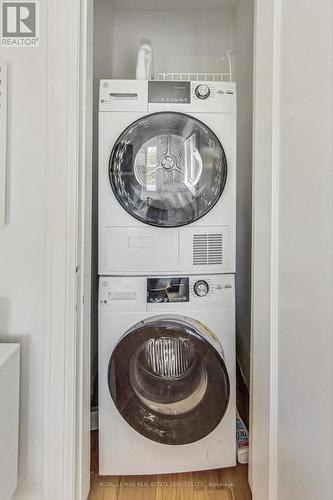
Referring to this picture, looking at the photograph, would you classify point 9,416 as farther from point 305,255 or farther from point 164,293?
point 305,255

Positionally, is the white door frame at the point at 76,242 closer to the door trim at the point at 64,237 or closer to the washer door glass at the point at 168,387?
the door trim at the point at 64,237

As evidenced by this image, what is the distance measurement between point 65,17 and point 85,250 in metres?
0.80

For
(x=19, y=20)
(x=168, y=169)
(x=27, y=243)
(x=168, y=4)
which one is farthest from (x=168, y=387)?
(x=168, y=4)

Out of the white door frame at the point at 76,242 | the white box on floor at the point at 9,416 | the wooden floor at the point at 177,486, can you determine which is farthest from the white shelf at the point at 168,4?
the wooden floor at the point at 177,486

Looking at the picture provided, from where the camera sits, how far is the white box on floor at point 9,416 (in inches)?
39.7

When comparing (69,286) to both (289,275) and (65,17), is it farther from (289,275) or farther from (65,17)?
(65,17)

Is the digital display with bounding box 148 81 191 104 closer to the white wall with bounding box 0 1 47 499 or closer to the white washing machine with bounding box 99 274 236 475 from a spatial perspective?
the white wall with bounding box 0 1 47 499

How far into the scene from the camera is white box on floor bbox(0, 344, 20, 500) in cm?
101

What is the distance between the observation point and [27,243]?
1.18 metres

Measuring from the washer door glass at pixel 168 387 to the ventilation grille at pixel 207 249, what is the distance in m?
0.28

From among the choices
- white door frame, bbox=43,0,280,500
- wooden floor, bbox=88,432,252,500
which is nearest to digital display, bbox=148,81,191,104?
white door frame, bbox=43,0,280,500

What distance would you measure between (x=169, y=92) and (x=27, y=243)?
2.80ft

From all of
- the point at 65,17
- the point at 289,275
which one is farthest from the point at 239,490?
the point at 65,17

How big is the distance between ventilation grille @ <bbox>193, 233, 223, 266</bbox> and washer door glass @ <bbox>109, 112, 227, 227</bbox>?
97mm
